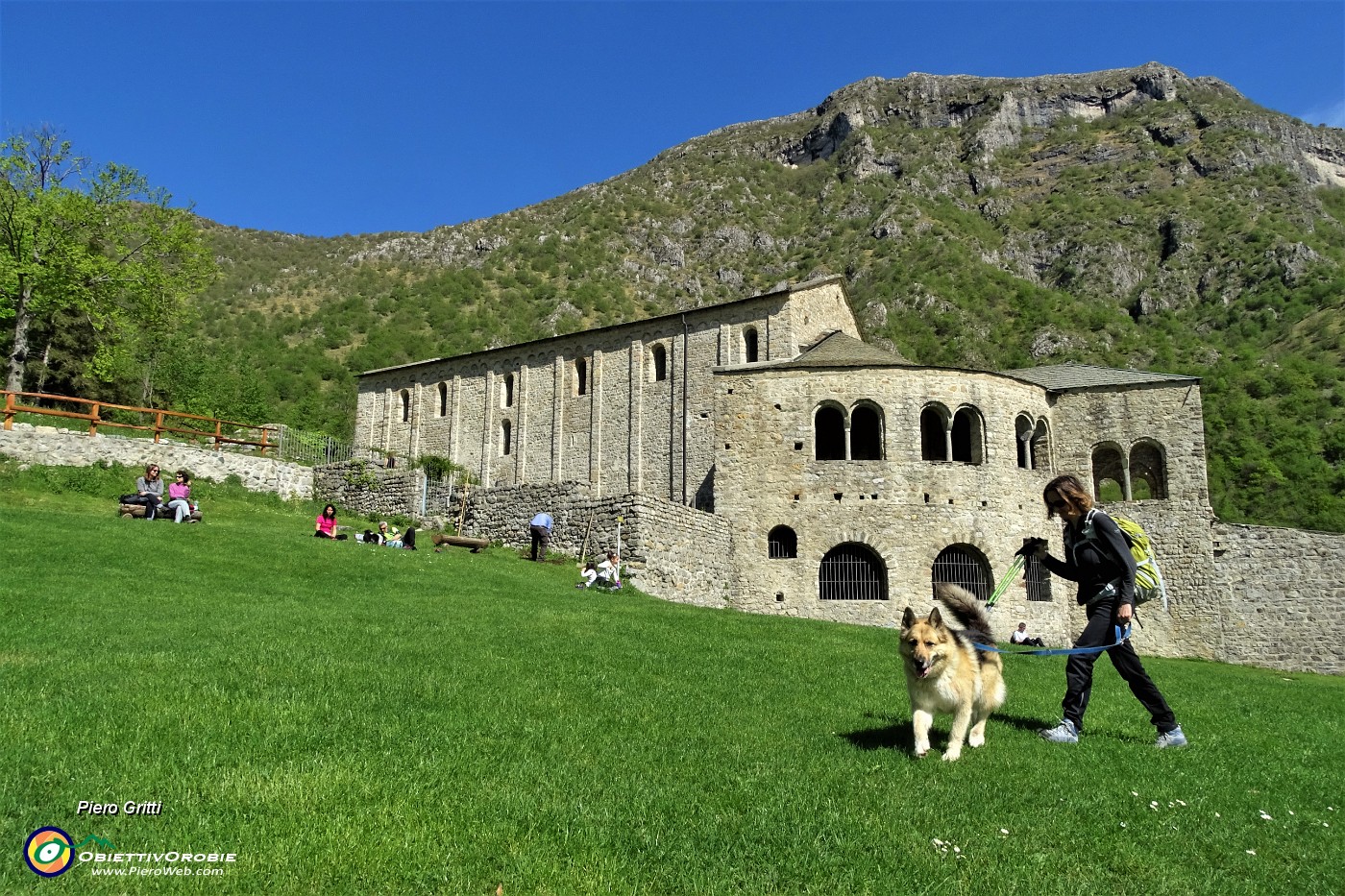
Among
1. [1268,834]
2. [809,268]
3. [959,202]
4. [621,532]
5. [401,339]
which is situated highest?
[959,202]

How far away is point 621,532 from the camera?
23.0m

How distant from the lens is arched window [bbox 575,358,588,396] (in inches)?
1495

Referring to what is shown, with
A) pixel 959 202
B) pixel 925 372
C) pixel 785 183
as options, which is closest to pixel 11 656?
pixel 925 372

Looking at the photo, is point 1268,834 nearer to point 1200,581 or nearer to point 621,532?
point 621,532

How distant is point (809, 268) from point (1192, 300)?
3963 cm

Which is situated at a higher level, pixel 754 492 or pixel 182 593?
pixel 754 492

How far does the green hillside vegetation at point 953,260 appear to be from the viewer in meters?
69.4

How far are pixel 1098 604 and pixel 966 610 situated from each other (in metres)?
1.36

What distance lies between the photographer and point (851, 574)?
2695cm

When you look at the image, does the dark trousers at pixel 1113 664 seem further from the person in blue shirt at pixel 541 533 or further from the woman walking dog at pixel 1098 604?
the person in blue shirt at pixel 541 533

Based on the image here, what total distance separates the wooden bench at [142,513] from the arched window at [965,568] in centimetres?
2045

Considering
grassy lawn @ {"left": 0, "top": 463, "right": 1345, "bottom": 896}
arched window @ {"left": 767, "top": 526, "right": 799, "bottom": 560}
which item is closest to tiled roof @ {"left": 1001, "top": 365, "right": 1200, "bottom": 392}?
arched window @ {"left": 767, "top": 526, "right": 799, "bottom": 560}

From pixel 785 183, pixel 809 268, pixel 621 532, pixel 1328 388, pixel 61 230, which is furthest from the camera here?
pixel 785 183

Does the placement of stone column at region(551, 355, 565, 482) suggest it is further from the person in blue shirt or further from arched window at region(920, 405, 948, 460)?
arched window at region(920, 405, 948, 460)
